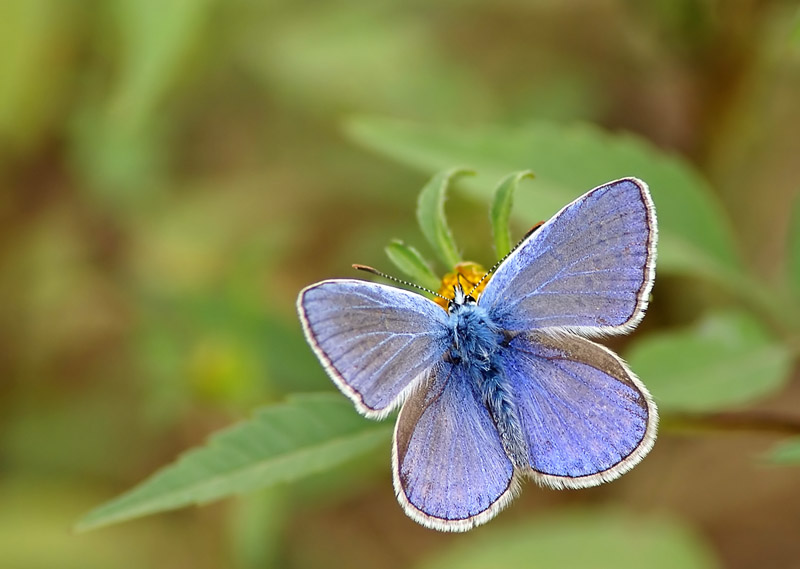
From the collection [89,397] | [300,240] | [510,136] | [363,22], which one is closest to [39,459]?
[89,397]

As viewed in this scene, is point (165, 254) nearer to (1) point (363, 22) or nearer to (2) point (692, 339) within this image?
(1) point (363, 22)

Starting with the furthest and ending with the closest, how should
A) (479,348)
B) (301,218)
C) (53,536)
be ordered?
(301,218), (53,536), (479,348)

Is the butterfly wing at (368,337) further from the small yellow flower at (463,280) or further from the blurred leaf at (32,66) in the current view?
the blurred leaf at (32,66)

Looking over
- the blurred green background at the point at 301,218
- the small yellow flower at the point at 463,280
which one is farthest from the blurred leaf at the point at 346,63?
the small yellow flower at the point at 463,280

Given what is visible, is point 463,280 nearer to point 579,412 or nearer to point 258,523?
point 579,412

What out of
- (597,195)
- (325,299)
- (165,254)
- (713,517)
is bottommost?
(713,517)

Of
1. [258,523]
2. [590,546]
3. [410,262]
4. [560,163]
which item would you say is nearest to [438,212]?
[410,262]

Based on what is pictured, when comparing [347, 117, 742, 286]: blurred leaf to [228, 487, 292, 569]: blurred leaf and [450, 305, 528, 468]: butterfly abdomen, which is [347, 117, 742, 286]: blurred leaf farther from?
[228, 487, 292, 569]: blurred leaf
